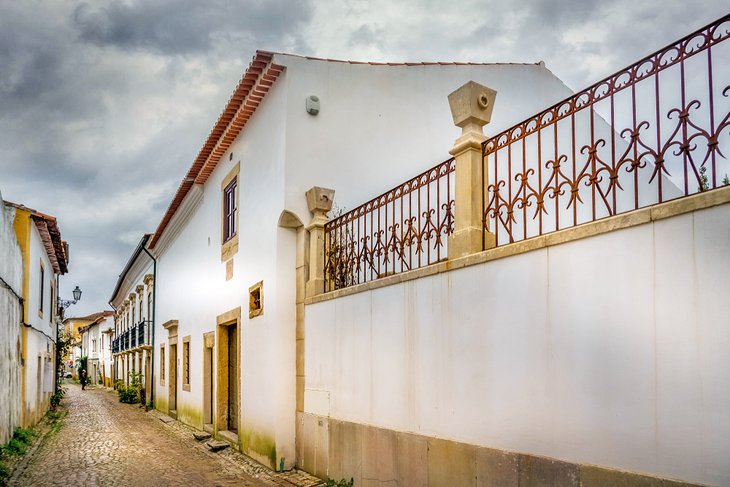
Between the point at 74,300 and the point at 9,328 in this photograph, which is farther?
the point at 74,300

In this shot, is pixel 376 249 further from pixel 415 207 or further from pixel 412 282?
pixel 415 207

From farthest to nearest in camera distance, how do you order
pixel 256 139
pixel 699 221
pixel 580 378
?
1. pixel 256 139
2. pixel 580 378
3. pixel 699 221

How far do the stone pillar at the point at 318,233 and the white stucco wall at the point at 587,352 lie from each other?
2325mm

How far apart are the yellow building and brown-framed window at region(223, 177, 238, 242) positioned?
411 cm

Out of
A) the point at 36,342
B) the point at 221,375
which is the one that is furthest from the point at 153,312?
the point at 221,375

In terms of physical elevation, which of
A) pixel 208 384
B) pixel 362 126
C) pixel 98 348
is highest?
pixel 362 126

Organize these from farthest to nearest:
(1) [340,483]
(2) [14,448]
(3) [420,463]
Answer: (2) [14,448]
(1) [340,483]
(3) [420,463]

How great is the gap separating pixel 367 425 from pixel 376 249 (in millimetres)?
1957

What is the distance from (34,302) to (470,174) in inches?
535

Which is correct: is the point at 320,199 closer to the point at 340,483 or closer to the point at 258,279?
the point at 258,279

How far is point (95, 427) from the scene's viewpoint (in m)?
15.8

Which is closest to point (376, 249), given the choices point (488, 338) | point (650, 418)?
point (488, 338)

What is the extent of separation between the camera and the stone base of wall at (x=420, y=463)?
422cm

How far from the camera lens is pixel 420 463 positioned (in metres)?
5.95
